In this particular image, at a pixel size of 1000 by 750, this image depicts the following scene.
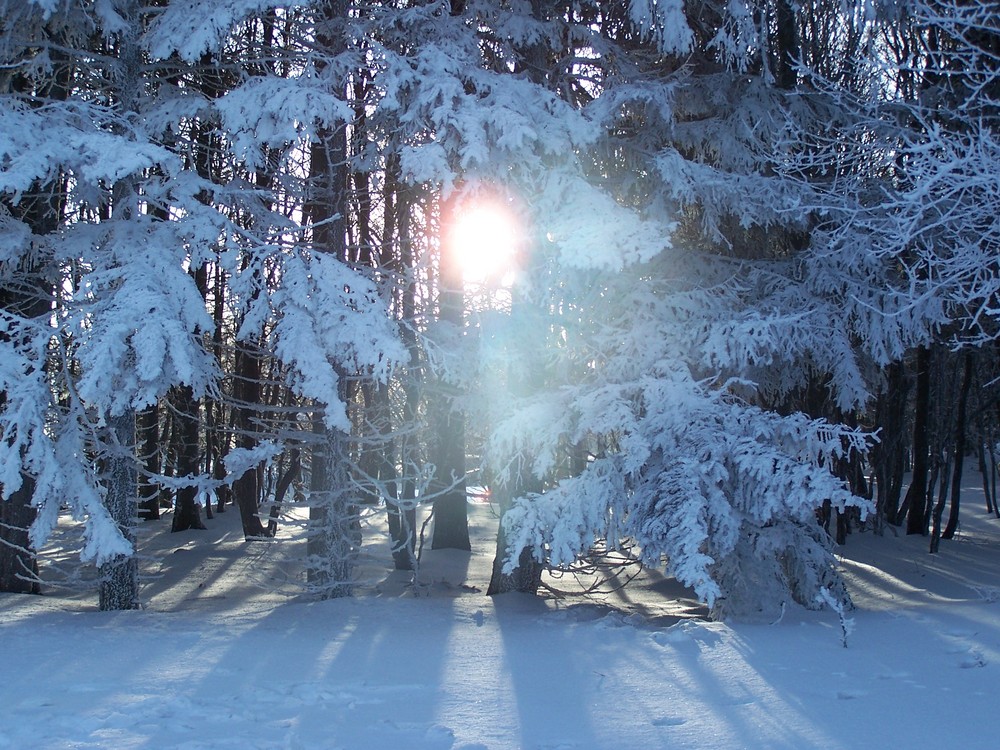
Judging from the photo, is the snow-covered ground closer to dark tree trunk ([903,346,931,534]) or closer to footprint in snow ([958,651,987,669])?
footprint in snow ([958,651,987,669])

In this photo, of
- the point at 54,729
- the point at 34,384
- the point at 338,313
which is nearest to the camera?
the point at 54,729

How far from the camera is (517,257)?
8.59 m

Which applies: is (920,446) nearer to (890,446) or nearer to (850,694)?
(890,446)

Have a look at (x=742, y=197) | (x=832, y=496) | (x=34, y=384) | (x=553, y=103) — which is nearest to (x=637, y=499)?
(x=832, y=496)

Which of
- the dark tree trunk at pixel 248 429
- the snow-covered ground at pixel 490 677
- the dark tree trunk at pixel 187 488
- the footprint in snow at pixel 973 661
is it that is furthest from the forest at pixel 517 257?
the dark tree trunk at pixel 187 488

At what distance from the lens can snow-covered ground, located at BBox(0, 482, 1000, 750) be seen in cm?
476

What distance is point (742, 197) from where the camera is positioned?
8.95 meters

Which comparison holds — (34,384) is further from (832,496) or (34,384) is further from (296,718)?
(832,496)

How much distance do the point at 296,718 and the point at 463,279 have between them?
533cm

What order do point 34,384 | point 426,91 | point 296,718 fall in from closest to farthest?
point 296,718, point 34,384, point 426,91

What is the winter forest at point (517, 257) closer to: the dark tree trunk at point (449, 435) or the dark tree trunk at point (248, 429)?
the dark tree trunk at point (449, 435)

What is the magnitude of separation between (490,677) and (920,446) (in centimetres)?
1372

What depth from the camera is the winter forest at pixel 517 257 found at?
734 centimetres

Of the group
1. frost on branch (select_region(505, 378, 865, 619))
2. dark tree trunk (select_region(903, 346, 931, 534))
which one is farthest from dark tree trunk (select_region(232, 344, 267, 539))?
dark tree trunk (select_region(903, 346, 931, 534))
